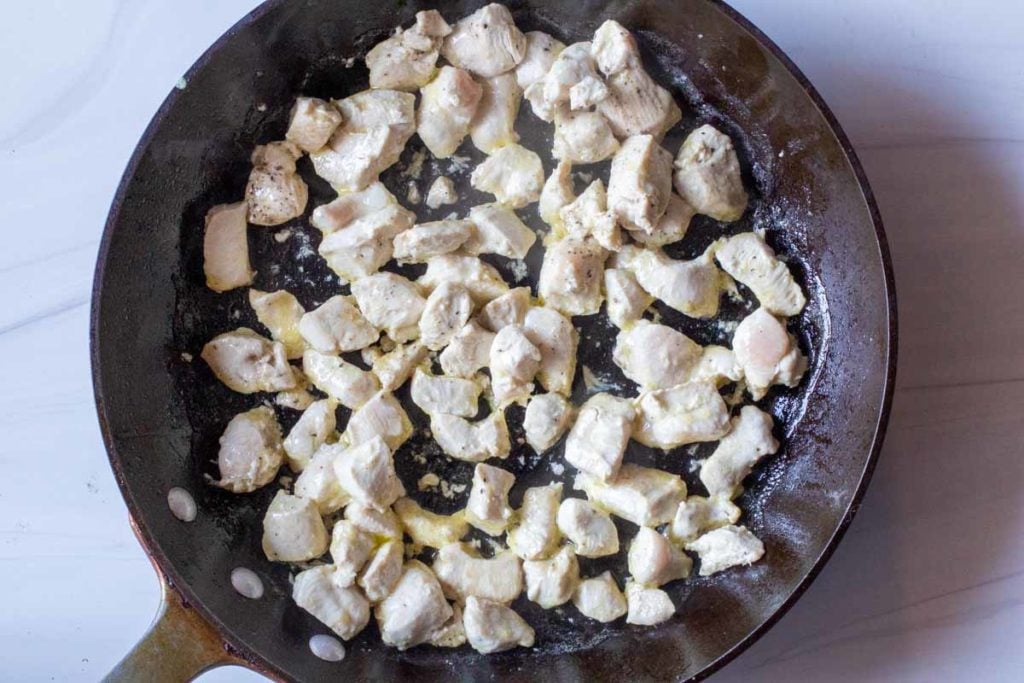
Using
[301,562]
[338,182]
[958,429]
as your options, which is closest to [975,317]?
[958,429]

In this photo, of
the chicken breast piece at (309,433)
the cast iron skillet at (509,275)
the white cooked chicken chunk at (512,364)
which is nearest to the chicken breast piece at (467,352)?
the white cooked chicken chunk at (512,364)

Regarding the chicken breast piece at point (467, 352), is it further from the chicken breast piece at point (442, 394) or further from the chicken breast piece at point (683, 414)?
the chicken breast piece at point (683, 414)

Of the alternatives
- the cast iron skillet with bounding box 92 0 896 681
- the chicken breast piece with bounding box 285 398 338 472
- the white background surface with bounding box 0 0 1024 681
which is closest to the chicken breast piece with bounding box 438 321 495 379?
the cast iron skillet with bounding box 92 0 896 681

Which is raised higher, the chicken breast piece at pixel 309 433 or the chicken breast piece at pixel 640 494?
the chicken breast piece at pixel 309 433

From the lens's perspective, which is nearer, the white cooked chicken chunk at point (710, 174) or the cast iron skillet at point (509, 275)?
the cast iron skillet at point (509, 275)

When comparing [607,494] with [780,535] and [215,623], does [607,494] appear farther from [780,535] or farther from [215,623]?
[215,623]

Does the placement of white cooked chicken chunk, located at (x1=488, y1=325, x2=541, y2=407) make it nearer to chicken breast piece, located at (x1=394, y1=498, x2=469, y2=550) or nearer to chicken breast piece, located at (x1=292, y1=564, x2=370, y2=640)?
chicken breast piece, located at (x1=394, y1=498, x2=469, y2=550)
